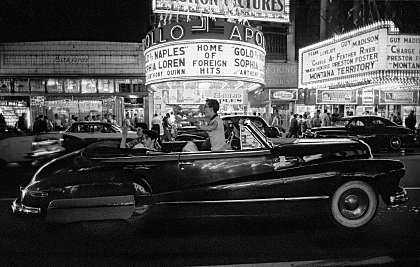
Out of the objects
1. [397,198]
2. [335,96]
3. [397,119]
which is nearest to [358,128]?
[335,96]

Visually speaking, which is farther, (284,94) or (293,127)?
(284,94)

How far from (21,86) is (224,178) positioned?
16.6 metres

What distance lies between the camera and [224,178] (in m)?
4.98

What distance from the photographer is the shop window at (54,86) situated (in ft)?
60.4

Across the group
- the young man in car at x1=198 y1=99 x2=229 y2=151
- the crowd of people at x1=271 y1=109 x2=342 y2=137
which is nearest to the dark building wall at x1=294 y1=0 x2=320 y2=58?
the crowd of people at x1=271 y1=109 x2=342 y2=137

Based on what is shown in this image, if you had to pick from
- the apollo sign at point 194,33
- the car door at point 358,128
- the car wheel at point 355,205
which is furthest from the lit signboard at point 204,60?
the car wheel at point 355,205

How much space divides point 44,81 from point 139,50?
4.99 m

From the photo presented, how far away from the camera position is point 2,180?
9430 mm

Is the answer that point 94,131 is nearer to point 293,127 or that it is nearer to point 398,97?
point 293,127

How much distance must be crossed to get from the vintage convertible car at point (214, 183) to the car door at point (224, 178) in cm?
1

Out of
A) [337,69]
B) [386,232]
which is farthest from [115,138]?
[386,232]

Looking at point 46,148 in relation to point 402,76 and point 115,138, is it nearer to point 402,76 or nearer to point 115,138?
point 115,138

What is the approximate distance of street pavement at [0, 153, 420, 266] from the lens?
4.09 metres

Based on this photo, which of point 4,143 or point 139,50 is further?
point 139,50
